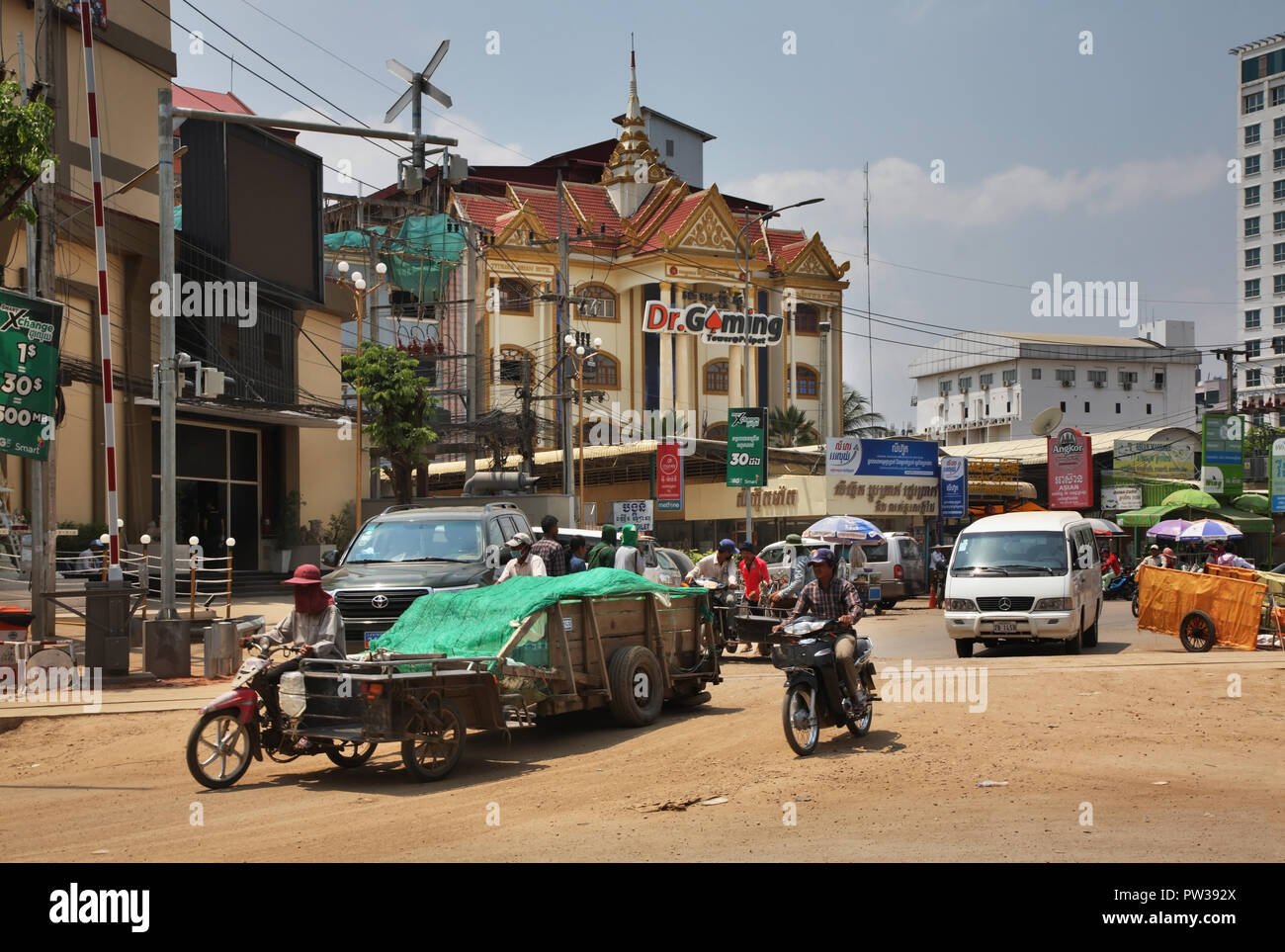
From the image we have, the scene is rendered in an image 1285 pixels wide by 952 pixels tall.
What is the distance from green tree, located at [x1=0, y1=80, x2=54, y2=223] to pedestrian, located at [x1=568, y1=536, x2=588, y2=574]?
273 inches

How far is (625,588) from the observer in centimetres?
1186

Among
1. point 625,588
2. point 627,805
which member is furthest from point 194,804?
point 625,588

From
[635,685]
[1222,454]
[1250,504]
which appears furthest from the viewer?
[1250,504]

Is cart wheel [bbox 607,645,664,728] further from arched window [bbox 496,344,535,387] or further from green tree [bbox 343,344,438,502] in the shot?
arched window [bbox 496,344,535,387]

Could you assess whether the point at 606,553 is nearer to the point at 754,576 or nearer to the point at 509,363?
the point at 754,576

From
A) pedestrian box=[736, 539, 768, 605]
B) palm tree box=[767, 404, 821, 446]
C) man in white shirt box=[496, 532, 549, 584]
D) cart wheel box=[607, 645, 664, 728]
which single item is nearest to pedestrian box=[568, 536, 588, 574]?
man in white shirt box=[496, 532, 549, 584]

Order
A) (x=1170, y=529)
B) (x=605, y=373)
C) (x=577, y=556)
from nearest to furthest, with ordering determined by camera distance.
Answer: (x=577, y=556), (x=1170, y=529), (x=605, y=373)

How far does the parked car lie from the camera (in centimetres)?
→ 3344

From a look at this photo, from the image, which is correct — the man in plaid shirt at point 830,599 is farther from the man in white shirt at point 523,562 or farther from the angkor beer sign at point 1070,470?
the angkor beer sign at point 1070,470

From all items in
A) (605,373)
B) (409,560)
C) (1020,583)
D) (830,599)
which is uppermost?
(605,373)

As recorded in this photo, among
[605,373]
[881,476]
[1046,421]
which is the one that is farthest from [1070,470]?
[605,373]

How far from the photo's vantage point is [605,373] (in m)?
66.6

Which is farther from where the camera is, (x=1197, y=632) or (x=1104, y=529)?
(x=1104, y=529)

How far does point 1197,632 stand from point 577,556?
8.90m
